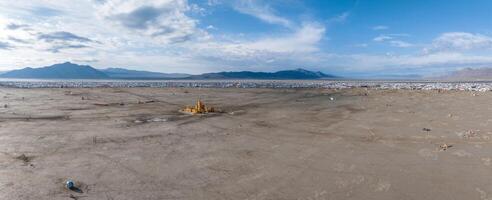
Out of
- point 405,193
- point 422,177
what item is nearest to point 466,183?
point 422,177

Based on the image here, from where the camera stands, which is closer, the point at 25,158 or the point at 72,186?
the point at 72,186

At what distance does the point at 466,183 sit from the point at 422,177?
2.79 ft

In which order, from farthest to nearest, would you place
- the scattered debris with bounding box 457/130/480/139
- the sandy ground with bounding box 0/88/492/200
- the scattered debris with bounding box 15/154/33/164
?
the scattered debris with bounding box 457/130/480/139
the scattered debris with bounding box 15/154/33/164
the sandy ground with bounding box 0/88/492/200

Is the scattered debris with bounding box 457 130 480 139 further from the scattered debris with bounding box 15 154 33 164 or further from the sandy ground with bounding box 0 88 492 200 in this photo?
the scattered debris with bounding box 15 154 33 164

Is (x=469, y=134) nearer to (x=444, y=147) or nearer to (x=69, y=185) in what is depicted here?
(x=444, y=147)

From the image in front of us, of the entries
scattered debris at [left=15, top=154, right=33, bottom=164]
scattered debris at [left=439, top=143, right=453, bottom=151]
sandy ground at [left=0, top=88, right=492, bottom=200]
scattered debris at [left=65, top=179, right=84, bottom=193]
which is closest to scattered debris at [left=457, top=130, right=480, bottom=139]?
sandy ground at [left=0, top=88, right=492, bottom=200]

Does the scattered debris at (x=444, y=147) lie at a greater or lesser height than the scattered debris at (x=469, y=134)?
lesser

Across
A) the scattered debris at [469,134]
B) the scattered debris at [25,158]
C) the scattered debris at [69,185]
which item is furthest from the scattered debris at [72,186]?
the scattered debris at [469,134]

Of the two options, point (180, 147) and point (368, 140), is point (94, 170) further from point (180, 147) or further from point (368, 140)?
point (368, 140)

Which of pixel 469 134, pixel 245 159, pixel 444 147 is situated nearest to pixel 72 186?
pixel 245 159

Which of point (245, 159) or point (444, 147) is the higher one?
point (444, 147)

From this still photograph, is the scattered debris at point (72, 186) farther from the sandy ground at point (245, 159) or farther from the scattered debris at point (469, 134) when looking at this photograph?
the scattered debris at point (469, 134)

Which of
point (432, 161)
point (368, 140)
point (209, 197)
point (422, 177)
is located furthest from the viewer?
point (368, 140)

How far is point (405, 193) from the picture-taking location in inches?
299
